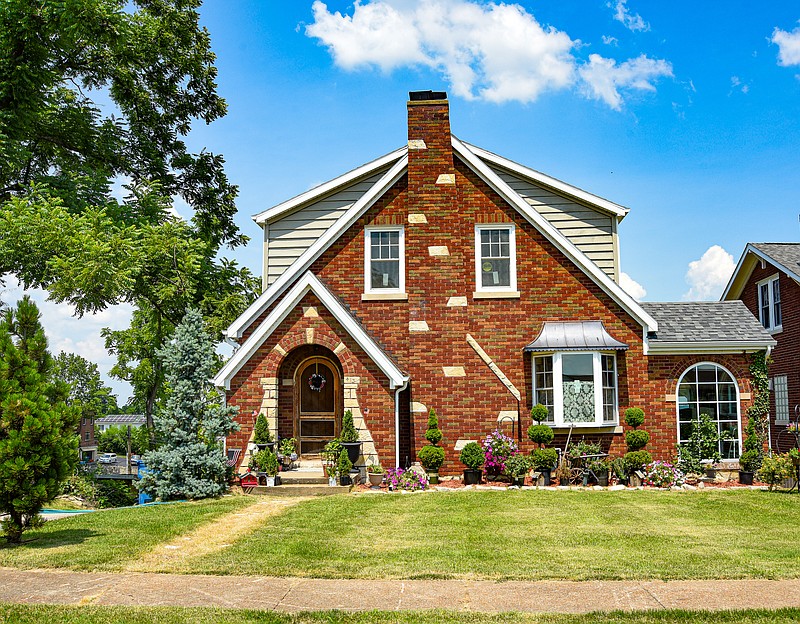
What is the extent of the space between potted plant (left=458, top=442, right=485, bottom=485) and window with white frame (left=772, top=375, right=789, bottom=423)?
1417 cm

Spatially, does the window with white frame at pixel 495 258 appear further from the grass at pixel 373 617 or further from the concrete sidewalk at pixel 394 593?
the grass at pixel 373 617

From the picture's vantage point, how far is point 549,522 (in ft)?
38.5

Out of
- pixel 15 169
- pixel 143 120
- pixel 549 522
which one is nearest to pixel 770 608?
pixel 549 522

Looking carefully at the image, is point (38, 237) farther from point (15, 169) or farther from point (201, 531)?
point (201, 531)

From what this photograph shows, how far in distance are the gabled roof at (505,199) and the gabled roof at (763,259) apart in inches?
352

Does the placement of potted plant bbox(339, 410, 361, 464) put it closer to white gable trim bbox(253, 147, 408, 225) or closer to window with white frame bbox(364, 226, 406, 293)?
window with white frame bbox(364, 226, 406, 293)

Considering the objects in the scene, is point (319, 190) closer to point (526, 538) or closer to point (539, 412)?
point (539, 412)

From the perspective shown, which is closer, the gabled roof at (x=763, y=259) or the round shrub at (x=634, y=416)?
the round shrub at (x=634, y=416)

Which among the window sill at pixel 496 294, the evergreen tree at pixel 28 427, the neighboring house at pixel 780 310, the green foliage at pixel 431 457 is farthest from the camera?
the neighboring house at pixel 780 310

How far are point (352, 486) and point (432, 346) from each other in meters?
3.88

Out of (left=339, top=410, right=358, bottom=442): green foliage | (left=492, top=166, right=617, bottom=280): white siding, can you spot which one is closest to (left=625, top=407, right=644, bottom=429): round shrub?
(left=492, top=166, right=617, bottom=280): white siding

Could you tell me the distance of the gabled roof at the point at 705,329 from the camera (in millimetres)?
17719

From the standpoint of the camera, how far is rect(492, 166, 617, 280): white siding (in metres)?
19.5

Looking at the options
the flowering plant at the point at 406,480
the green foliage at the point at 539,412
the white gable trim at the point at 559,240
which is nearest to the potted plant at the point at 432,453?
the flowering plant at the point at 406,480
